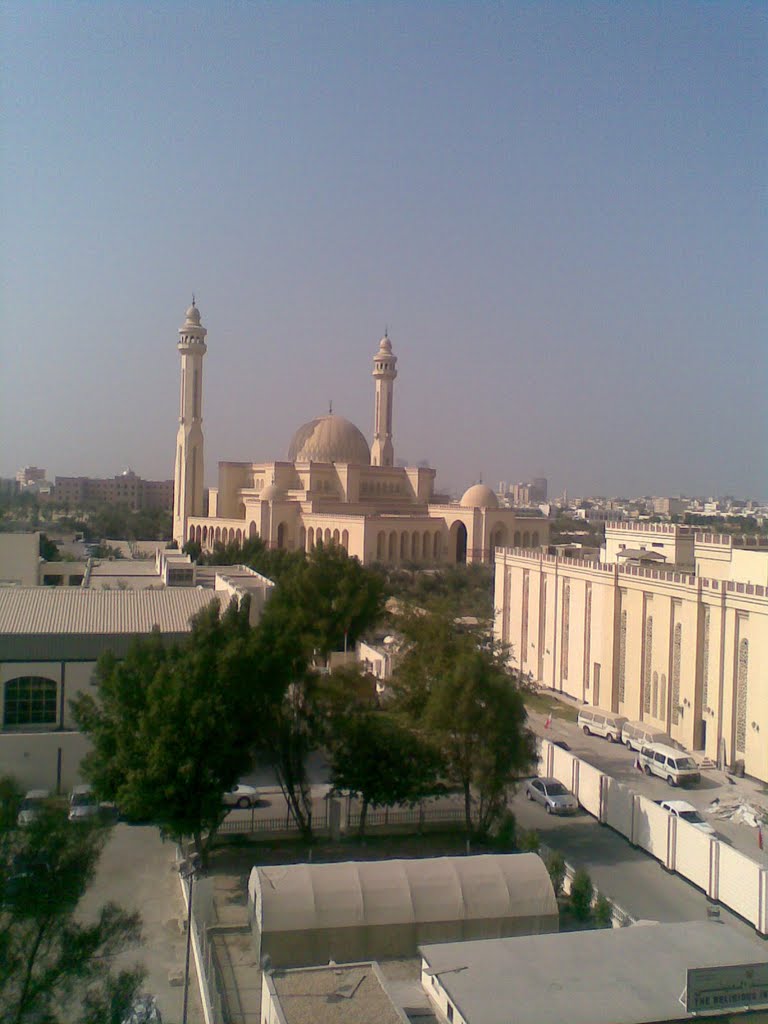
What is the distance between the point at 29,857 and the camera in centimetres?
603

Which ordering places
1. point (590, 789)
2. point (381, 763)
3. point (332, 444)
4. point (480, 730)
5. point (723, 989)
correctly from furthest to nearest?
1. point (332, 444)
2. point (590, 789)
3. point (480, 730)
4. point (381, 763)
5. point (723, 989)

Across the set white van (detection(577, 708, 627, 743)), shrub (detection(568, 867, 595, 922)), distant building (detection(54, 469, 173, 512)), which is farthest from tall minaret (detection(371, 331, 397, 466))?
shrub (detection(568, 867, 595, 922))

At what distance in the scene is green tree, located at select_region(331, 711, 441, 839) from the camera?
39.2 feet

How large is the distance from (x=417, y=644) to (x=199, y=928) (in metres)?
5.33

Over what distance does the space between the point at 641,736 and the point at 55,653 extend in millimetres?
10873

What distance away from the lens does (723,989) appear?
709 cm

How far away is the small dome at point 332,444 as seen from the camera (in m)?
53.5

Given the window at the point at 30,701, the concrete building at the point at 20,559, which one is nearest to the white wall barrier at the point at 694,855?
the window at the point at 30,701

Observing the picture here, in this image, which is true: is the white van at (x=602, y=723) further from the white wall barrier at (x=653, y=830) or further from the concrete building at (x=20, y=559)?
the concrete building at (x=20, y=559)

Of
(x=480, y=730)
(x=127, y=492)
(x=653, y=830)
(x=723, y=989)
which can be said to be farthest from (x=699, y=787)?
(x=127, y=492)

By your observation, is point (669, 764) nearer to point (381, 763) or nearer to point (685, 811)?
point (685, 811)

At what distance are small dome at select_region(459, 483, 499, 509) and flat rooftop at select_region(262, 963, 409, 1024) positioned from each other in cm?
3993

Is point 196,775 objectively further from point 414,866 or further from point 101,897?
point 414,866

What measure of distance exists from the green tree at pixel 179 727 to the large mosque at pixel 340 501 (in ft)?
103
